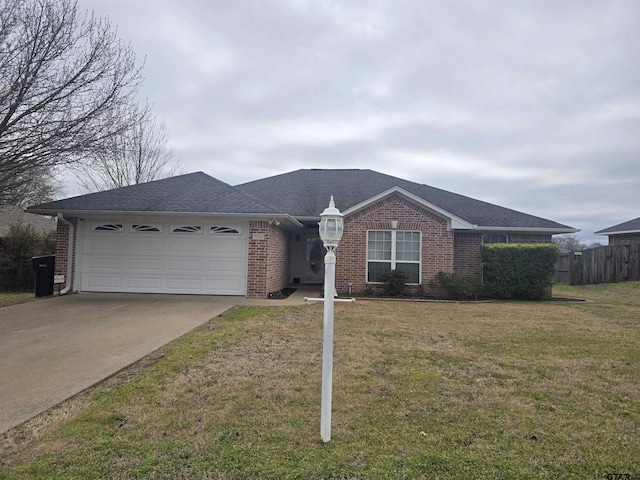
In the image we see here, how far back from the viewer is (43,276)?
11719 millimetres

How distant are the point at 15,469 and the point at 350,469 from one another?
2245 millimetres

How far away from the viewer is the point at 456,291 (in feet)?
42.1

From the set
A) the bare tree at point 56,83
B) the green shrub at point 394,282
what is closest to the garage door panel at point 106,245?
the bare tree at point 56,83

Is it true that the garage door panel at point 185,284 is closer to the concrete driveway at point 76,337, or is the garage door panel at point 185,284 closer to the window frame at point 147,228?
the concrete driveway at point 76,337

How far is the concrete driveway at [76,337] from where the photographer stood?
162 inches

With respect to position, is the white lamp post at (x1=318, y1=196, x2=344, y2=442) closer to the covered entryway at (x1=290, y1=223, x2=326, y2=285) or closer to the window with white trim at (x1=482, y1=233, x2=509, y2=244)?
the window with white trim at (x1=482, y1=233, x2=509, y2=244)

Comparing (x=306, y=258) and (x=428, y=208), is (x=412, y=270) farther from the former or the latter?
(x=306, y=258)

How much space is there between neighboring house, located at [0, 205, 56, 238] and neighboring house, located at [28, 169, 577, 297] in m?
7.43

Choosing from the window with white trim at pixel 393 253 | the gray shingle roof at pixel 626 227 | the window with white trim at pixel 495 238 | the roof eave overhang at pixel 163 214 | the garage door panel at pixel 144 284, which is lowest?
the garage door panel at pixel 144 284

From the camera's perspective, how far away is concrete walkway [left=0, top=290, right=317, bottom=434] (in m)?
4.13

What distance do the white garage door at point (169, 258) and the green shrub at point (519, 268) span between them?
319 inches

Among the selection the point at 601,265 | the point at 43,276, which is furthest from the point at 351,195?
the point at 601,265

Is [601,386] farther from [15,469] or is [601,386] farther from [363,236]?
[363,236]

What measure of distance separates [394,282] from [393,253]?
103 centimetres
